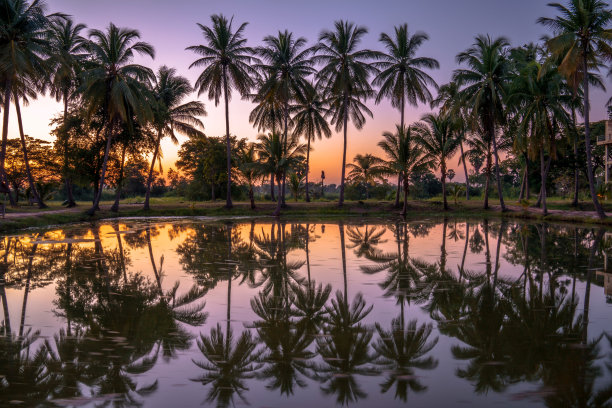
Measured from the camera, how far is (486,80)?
3034 cm

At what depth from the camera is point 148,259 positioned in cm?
1112

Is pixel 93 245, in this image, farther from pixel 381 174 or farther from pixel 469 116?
pixel 469 116

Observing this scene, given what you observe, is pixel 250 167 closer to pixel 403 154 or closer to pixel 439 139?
pixel 403 154

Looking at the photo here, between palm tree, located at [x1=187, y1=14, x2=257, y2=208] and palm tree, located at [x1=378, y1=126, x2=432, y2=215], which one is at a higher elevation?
palm tree, located at [x1=187, y1=14, x2=257, y2=208]

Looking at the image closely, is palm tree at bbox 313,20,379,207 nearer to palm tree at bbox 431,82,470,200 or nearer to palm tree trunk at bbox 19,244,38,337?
palm tree at bbox 431,82,470,200

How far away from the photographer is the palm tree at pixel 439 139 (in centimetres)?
3266

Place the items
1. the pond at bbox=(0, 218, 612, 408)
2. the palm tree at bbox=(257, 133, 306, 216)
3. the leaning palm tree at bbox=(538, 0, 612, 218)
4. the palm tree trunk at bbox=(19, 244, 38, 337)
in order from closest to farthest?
the pond at bbox=(0, 218, 612, 408) → the palm tree trunk at bbox=(19, 244, 38, 337) → the leaning palm tree at bbox=(538, 0, 612, 218) → the palm tree at bbox=(257, 133, 306, 216)

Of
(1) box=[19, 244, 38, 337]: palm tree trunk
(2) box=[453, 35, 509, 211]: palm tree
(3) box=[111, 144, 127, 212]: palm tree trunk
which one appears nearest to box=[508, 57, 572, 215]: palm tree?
(2) box=[453, 35, 509, 211]: palm tree

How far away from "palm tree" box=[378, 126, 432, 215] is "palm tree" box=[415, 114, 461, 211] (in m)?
1.16

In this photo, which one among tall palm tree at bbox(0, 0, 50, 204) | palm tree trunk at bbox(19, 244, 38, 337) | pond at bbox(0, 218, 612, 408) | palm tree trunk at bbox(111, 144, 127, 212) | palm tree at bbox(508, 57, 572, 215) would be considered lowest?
pond at bbox(0, 218, 612, 408)

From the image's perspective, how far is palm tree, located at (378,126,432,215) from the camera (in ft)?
102

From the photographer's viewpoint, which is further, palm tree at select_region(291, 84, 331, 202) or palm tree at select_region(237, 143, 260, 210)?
palm tree at select_region(291, 84, 331, 202)

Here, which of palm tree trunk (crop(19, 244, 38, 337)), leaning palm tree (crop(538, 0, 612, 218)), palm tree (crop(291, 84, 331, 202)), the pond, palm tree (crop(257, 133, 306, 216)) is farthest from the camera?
palm tree (crop(291, 84, 331, 202))

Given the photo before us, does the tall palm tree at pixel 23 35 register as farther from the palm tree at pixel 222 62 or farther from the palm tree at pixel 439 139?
the palm tree at pixel 439 139
